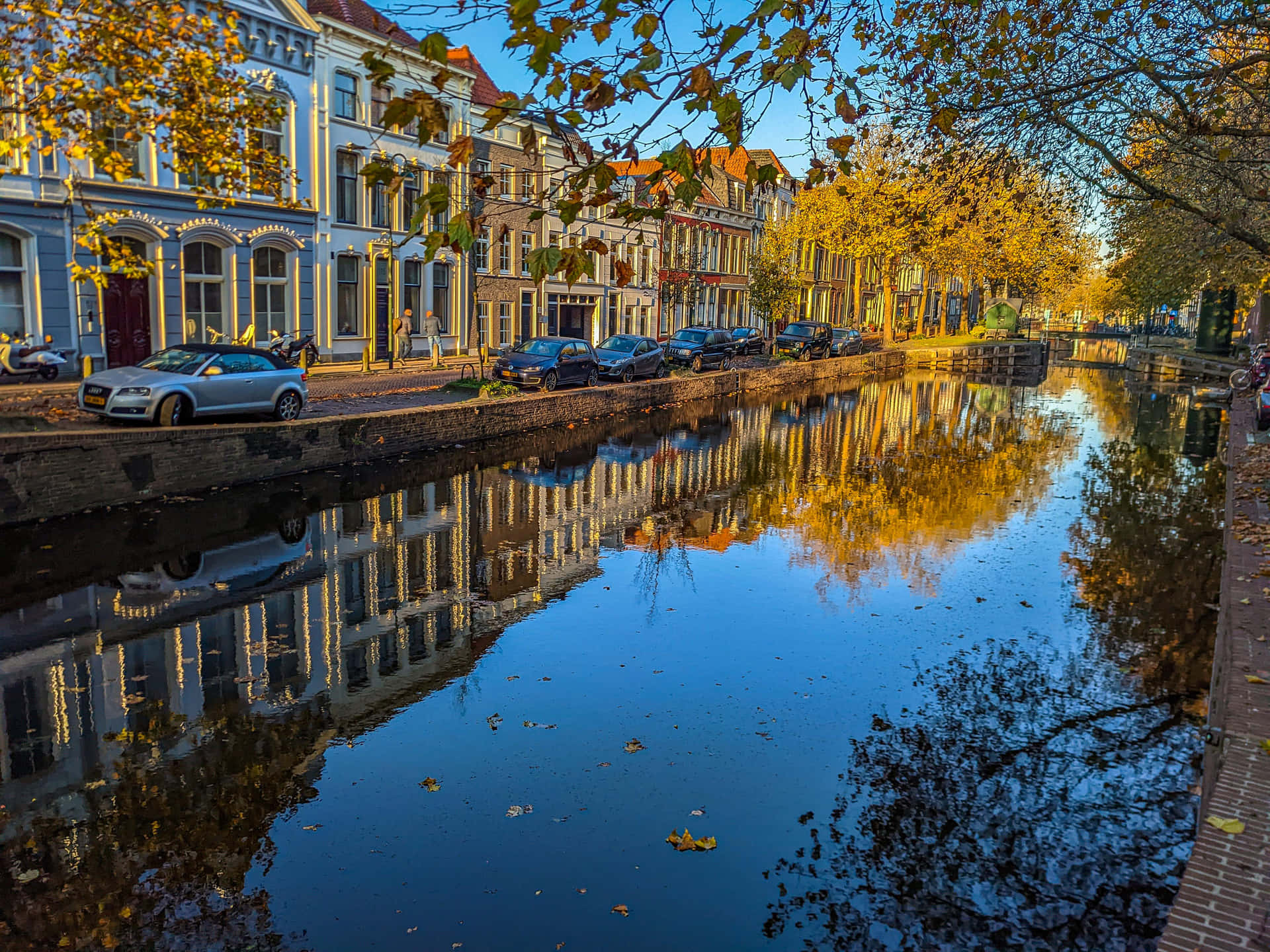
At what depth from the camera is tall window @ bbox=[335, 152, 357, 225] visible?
30719 mm

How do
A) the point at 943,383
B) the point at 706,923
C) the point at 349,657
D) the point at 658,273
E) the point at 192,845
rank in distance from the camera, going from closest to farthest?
the point at 706,923 < the point at 192,845 < the point at 349,657 < the point at 943,383 < the point at 658,273

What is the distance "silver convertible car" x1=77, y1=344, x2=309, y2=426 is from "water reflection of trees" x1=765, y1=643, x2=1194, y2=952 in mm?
12684

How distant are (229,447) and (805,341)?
34.5 m

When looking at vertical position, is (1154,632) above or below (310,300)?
below

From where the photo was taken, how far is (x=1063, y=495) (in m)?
17.3

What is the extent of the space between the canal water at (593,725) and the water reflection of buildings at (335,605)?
5 centimetres

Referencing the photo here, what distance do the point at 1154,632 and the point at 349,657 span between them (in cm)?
805

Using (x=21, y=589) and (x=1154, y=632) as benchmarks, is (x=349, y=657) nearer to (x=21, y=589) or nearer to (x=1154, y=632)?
(x=21, y=589)

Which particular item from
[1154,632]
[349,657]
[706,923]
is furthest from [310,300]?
[706,923]

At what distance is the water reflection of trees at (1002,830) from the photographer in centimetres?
516

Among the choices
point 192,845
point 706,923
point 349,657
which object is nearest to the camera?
point 706,923

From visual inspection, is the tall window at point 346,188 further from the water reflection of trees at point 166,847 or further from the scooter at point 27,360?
the water reflection of trees at point 166,847

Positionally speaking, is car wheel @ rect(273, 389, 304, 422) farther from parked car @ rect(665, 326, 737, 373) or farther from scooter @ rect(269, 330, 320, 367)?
parked car @ rect(665, 326, 737, 373)

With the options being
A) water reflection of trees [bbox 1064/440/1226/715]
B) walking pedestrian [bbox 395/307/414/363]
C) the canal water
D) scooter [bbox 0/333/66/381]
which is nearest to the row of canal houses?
walking pedestrian [bbox 395/307/414/363]
